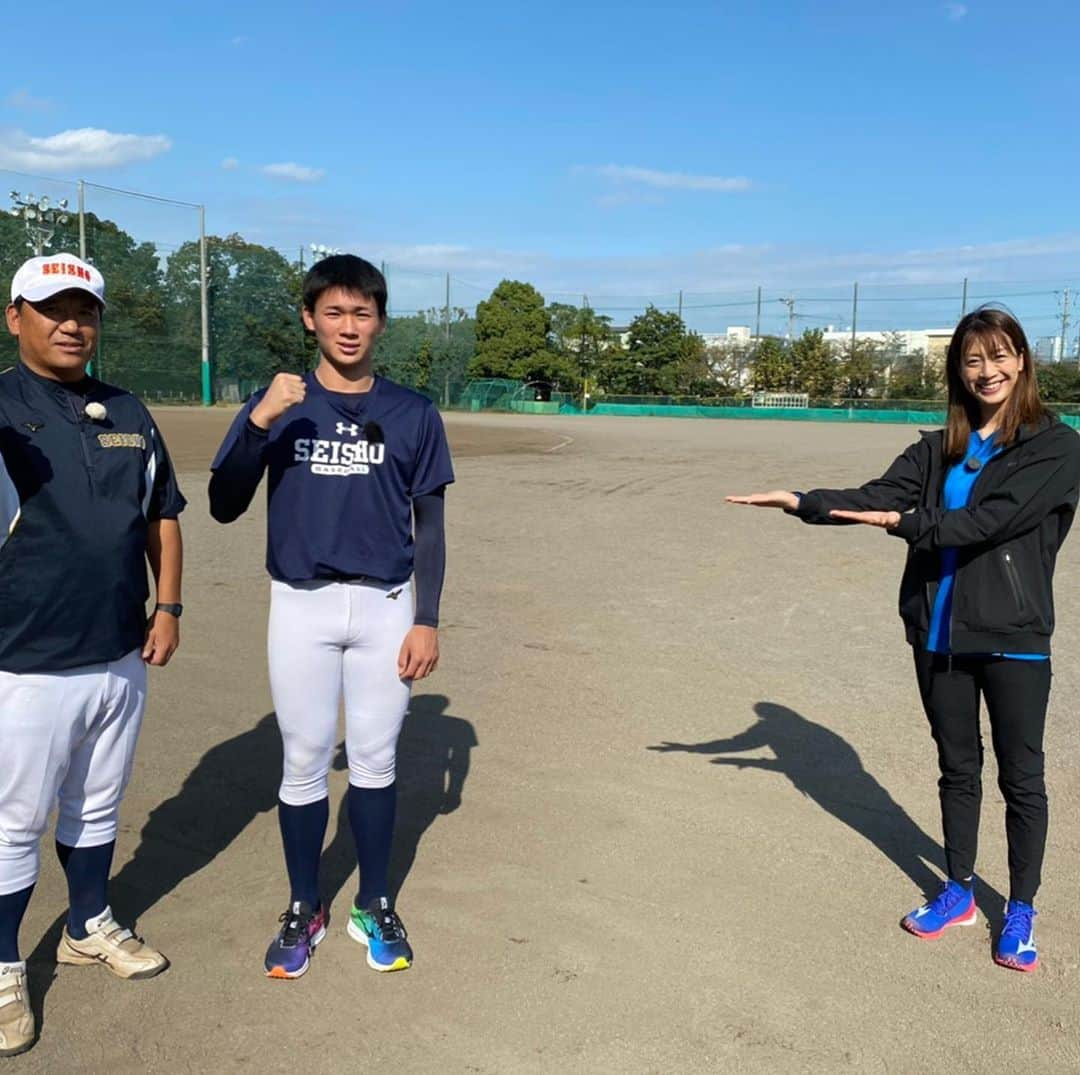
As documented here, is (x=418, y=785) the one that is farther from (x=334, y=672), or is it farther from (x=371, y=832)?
(x=334, y=672)

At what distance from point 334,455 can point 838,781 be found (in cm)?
302

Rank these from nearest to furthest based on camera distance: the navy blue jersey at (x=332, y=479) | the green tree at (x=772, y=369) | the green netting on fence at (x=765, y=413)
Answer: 1. the navy blue jersey at (x=332, y=479)
2. the green netting on fence at (x=765, y=413)
3. the green tree at (x=772, y=369)

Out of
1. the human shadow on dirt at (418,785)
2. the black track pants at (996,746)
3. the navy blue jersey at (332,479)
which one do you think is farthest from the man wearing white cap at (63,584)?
the black track pants at (996,746)

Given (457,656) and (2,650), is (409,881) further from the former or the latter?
(457,656)

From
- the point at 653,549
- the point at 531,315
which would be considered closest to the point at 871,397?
the point at 531,315

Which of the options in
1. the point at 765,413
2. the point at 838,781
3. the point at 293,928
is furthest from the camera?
the point at 765,413

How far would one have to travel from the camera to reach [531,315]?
237 ft

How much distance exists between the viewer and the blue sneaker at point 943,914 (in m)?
3.27

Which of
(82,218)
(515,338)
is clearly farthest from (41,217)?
(515,338)

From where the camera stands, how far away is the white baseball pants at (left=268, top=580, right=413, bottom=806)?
294cm

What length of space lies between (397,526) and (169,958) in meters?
1.53

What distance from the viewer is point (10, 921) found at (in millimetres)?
2764

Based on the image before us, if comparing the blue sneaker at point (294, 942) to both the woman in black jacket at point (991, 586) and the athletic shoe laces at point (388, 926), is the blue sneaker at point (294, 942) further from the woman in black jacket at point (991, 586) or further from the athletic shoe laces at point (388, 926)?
the woman in black jacket at point (991, 586)

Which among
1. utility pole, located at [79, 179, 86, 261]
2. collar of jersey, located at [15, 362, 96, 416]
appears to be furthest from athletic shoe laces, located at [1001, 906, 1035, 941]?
utility pole, located at [79, 179, 86, 261]
